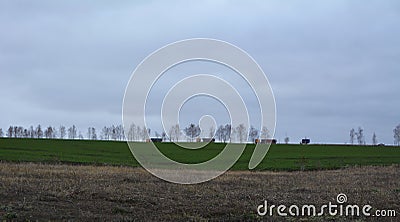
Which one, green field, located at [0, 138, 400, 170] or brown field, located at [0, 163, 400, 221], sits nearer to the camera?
brown field, located at [0, 163, 400, 221]

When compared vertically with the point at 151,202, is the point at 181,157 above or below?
above

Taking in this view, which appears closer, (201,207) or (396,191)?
(201,207)

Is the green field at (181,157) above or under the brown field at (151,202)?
above

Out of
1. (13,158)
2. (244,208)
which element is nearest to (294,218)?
(244,208)

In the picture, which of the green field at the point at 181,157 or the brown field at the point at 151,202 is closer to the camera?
the brown field at the point at 151,202

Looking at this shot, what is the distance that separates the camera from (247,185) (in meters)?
26.2

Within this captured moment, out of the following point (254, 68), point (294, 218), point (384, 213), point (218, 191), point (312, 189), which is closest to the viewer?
point (294, 218)

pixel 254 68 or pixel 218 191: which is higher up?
pixel 254 68

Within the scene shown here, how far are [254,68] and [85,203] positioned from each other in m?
7.49

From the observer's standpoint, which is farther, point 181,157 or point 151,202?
point 181,157

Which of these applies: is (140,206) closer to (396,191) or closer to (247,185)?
(247,185)

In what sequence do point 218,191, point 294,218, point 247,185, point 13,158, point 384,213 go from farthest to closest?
point 13,158
point 247,185
point 218,191
point 384,213
point 294,218

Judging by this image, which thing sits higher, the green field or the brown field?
the green field

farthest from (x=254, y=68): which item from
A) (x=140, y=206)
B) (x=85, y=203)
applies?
(x=85, y=203)
